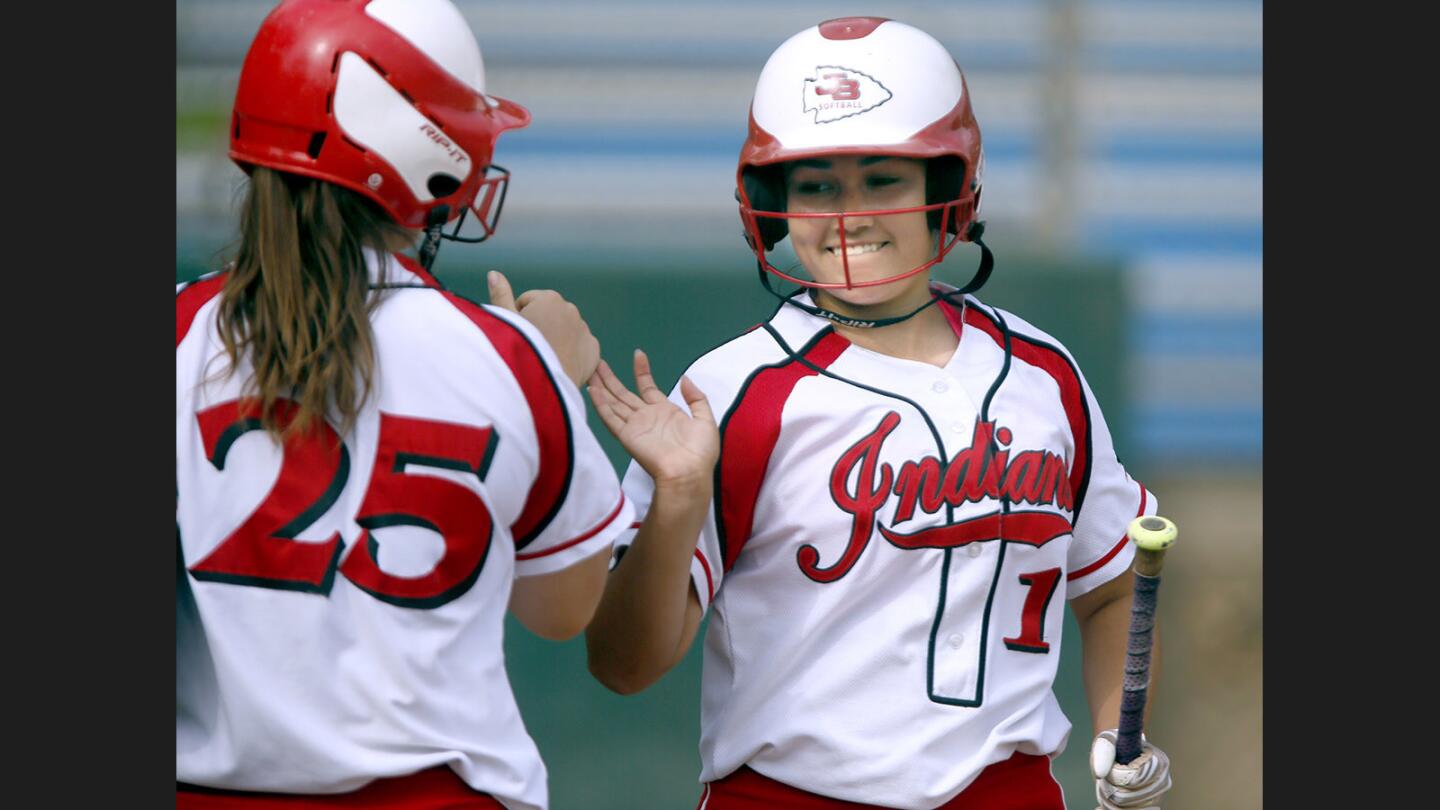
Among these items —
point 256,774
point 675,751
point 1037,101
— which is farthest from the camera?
point 1037,101

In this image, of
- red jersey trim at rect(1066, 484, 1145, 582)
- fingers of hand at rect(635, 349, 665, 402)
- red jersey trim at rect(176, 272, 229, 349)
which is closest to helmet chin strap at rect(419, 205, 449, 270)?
red jersey trim at rect(176, 272, 229, 349)

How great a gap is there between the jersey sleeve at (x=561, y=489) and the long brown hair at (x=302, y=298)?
201mm

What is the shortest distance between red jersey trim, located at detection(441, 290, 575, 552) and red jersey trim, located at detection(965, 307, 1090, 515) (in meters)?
0.98

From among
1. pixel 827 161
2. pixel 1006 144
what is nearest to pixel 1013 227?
pixel 1006 144

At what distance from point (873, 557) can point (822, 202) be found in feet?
1.97

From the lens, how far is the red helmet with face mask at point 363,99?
220 cm

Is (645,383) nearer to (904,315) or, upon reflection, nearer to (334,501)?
(904,315)

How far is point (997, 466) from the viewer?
272 cm

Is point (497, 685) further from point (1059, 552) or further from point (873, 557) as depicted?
point (1059, 552)

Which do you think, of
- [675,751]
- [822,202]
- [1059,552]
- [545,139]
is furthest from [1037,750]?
[545,139]

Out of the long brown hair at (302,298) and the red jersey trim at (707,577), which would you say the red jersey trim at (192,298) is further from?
the red jersey trim at (707,577)

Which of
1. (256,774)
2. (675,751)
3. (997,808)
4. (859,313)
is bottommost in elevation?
(675,751)

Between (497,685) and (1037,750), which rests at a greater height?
(497,685)

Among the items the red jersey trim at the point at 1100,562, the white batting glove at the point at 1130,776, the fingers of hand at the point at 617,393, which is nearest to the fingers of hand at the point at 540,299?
the fingers of hand at the point at 617,393
